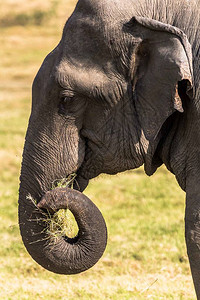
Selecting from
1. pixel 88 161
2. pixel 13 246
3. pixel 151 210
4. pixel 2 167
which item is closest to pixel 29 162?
pixel 88 161

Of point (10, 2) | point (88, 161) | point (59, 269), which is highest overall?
point (88, 161)

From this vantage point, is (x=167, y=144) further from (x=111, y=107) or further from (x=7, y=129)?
(x=7, y=129)

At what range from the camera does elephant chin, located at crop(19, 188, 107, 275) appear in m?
3.92

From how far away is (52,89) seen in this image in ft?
13.1

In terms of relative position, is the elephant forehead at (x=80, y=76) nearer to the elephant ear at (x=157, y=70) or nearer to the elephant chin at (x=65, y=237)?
the elephant ear at (x=157, y=70)

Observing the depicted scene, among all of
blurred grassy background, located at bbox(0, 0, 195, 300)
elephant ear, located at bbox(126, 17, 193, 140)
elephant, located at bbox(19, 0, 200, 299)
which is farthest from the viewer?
blurred grassy background, located at bbox(0, 0, 195, 300)

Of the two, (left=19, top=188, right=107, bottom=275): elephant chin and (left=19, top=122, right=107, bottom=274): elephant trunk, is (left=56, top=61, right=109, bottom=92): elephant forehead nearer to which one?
(left=19, top=122, right=107, bottom=274): elephant trunk

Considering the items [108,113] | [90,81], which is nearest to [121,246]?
[108,113]

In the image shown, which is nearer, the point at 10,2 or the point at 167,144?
the point at 167,144

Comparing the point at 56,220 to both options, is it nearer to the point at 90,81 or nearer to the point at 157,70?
the point at 90,81

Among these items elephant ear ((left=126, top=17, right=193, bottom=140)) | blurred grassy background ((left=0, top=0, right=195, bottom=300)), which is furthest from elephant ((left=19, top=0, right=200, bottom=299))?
blurred grassy background ((left=0, top=0, right=195, bottom=300))

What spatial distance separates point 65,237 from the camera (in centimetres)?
408

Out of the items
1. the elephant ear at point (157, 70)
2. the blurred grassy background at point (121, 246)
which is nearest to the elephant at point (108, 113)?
the elephant ear at point (157, 70)

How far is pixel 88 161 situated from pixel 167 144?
462mm
